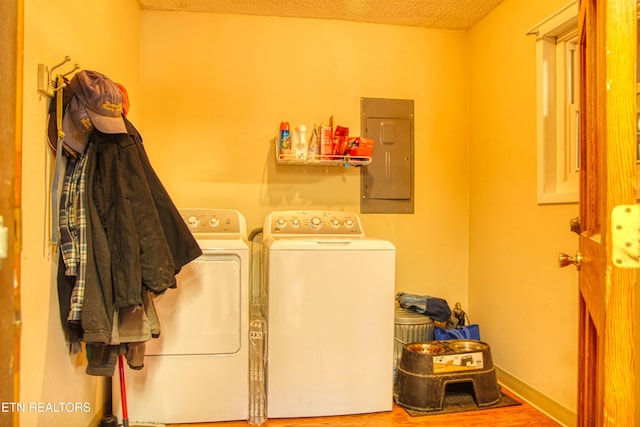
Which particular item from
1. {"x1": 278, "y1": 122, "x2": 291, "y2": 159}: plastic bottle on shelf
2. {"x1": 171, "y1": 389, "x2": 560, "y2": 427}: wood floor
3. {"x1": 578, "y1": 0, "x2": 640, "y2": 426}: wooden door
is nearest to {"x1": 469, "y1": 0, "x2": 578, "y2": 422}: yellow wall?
{"x1": 171, "y1": 389, "x2": 560, "y2": 427}: wood floor

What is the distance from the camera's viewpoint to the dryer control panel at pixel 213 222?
7.58 ft

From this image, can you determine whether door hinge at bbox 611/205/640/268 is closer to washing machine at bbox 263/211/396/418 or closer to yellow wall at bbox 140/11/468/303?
washing machine at bbox 263/211/396/418

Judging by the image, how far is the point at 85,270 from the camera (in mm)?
1483

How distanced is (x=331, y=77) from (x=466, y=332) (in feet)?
6.28

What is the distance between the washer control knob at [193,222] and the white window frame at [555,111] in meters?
1.87

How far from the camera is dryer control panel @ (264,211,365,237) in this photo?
2.48 meters

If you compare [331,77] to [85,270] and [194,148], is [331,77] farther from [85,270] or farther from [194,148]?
[85,270]

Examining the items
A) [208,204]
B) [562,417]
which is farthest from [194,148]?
[562,417]

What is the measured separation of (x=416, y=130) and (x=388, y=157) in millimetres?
291

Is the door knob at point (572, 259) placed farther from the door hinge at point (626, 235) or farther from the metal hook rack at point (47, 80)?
the metal hook rack at point (47, 80)

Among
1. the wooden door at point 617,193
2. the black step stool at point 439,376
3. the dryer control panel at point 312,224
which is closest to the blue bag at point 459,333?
the black step stool at point 439,376

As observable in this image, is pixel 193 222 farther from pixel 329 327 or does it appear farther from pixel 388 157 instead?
pixel 388 157

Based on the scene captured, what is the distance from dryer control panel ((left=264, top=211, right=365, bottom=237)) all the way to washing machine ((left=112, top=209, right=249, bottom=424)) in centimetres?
44

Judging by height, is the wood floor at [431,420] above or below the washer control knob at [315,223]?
below
